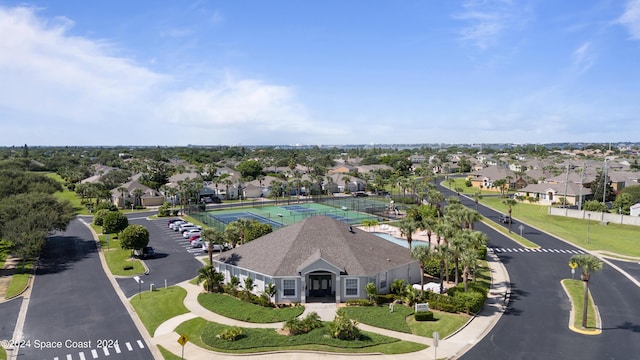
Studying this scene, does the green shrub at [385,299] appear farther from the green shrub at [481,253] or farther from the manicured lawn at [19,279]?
the manicured lawn at [19,279]

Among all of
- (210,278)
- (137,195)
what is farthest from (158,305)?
(137,195)

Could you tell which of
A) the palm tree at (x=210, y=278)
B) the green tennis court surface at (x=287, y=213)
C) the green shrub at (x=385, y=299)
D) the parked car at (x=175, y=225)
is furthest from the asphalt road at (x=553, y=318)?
the parked car at (x=175, y=225)

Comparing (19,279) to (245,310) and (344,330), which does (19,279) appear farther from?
(344,330)

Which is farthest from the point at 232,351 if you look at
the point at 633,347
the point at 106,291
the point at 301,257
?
the point at 633,347

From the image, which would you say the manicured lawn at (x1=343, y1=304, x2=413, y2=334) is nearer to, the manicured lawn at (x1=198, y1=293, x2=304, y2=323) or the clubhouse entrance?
the clubhouse entrance

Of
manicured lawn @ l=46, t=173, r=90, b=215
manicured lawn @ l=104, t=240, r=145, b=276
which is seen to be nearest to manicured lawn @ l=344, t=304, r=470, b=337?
manicured lawn @ l=104, t=240, r=145, b=276
